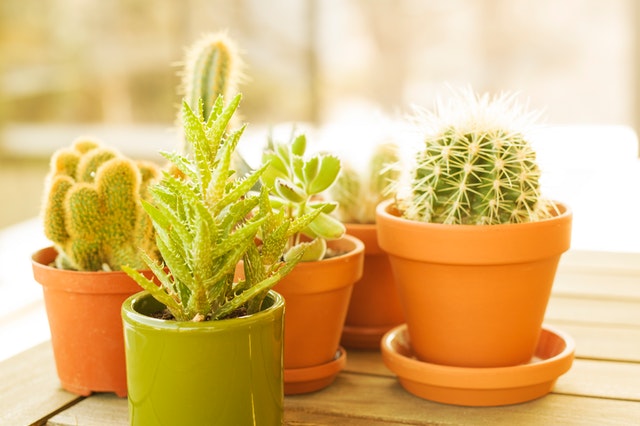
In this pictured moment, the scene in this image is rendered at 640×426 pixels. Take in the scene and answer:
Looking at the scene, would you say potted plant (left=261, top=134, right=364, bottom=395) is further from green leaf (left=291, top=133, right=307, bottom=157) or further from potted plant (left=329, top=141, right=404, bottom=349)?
potted plant (left=329, top=141, right=404, bottom=349)

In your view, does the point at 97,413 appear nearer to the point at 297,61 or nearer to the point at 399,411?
the point at 399,411

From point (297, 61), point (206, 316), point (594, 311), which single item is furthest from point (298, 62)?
point (206, 316)

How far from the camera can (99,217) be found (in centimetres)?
88

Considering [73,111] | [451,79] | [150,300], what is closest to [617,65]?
[451,79]

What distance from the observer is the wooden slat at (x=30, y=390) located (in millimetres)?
857

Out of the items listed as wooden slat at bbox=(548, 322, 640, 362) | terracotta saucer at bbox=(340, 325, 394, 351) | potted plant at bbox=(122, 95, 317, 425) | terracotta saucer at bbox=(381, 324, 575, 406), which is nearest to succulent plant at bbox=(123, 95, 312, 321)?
potted plant at bbox=(122, 95, 317, 425)

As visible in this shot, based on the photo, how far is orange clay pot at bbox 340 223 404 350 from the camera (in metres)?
1.04

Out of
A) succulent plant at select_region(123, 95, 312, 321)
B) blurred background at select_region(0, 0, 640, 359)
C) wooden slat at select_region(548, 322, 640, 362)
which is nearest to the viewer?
succulent plant at select_region(123, 95, 312, 321)

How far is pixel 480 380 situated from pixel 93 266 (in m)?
0.44

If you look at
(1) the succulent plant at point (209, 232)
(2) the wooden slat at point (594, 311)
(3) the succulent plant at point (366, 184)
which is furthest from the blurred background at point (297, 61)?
(1) the succulent plant at point (209, 232)

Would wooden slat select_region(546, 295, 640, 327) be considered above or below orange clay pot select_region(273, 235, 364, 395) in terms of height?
below

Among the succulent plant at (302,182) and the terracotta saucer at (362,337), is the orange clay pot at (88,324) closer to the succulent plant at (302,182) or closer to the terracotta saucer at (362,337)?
the succulent plant at (302,182)

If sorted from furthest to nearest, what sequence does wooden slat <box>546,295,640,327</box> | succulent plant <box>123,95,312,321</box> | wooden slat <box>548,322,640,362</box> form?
wooden slat <box>546,295,640,327</box> → wooden slat <box>548,322,640,362</box> → succulent plant <box>123,95,312,321</box>

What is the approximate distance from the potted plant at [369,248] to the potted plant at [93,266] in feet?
0.90
